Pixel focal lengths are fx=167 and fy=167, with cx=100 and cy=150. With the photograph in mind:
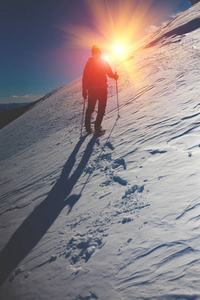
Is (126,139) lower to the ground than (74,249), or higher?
higher

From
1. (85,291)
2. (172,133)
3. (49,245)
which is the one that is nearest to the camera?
(85,291)

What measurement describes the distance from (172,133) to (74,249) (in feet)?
8.90

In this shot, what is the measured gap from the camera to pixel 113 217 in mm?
2123

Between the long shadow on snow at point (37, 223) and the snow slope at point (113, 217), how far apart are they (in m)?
0.02

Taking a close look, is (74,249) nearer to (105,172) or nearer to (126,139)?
(105,172)

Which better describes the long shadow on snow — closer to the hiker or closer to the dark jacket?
the hiker

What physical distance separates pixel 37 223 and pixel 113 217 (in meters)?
1.23

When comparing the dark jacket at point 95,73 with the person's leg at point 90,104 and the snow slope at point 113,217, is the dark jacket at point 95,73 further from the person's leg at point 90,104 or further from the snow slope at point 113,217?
the snow slope at point 113,217

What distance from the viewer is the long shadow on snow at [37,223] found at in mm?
2127

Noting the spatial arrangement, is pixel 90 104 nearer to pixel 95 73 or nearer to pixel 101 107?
pixel 101 107

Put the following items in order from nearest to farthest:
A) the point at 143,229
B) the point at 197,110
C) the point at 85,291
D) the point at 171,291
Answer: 1. the point at 171,291
2. the point at 85,291
3. the point at 143,229
4. the point at 197,110

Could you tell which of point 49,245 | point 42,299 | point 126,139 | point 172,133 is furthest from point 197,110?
point 42,299

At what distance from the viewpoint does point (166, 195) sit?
2109 mm

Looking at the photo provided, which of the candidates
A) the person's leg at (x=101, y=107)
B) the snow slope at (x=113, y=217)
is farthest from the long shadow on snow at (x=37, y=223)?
the person's leg at (x=101, y=107)
